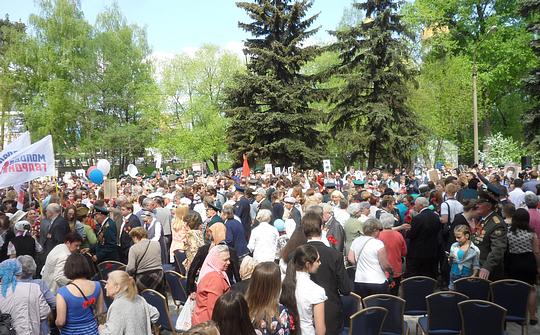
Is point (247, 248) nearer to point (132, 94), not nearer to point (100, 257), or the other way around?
point (100, 257)

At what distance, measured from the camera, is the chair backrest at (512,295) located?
21.6 feet

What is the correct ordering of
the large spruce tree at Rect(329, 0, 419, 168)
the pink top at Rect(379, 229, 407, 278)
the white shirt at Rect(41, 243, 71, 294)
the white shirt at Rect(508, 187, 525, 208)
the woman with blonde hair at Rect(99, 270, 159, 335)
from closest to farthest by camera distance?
1. the woman with blonde hair at Rect(99, 270, 159, 335)
2. the white shirt at Rect(41, 243, 71, 294)
3. the pink top at Rect(379, 229, 407, 278)
4. the white shirt at Rect(508, 187, 525, 208)
5. the large spruce tree at Rect(329, 0, 419, 168)

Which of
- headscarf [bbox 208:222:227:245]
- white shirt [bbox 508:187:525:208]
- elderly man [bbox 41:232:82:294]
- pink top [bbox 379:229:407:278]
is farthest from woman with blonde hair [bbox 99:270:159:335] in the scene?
white shirt [bbox 508:187:525:208]

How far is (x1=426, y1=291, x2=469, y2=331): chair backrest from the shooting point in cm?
614

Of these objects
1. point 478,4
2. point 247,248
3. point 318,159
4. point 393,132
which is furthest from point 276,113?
point 247,248

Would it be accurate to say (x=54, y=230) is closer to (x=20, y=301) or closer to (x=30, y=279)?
(x=30, y=279)

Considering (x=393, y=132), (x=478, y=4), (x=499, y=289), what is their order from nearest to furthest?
(x=499, y=289) < (x=393, y=132) < (x=478, y=4)

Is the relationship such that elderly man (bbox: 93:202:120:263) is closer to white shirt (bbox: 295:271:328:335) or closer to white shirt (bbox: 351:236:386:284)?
white shirt (bbox: 351:236:386:284)

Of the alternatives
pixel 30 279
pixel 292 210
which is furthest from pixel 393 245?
pixel 30 279

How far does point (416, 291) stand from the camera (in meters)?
7.19

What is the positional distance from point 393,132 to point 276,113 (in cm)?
738

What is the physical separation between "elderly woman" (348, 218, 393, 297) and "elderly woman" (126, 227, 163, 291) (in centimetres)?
285

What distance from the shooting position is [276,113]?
32.5m

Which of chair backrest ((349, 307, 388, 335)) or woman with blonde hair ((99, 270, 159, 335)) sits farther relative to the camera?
A: chair backrest ((349, 307, 388, 335))
